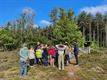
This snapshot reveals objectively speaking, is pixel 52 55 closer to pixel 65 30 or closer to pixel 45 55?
pixel 45 55

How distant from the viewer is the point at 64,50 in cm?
1889

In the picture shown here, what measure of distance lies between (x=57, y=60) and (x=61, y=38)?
120 ft

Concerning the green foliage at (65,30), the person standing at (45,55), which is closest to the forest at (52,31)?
the green foliage at (65,30)


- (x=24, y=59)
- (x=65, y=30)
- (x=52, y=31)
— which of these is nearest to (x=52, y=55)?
(x=24, y=59)

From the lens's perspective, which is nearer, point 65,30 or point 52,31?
point 65,30

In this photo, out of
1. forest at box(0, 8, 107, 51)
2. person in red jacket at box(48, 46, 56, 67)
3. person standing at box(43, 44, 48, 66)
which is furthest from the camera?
forest at box(0, 8, 107, 51)

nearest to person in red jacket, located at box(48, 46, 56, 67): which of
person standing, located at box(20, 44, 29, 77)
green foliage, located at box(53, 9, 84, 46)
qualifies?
person standing, located at box(20, 44, 29, 77)

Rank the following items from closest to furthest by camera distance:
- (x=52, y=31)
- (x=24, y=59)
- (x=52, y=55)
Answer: (x=24, y=59) < (x=52, y=55) < (x=52, y=31)

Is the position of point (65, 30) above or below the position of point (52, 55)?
above

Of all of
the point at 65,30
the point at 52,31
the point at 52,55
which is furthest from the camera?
the point at 52,31

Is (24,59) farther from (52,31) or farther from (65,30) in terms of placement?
(52,31)

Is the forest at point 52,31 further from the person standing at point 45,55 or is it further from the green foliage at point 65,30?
the person standing at point 45,55

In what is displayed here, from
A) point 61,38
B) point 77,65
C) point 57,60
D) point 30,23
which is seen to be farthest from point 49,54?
point 30,23

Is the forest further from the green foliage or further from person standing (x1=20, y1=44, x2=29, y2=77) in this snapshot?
person standing (x1=20, y1=44, x2=29, y2=77)
